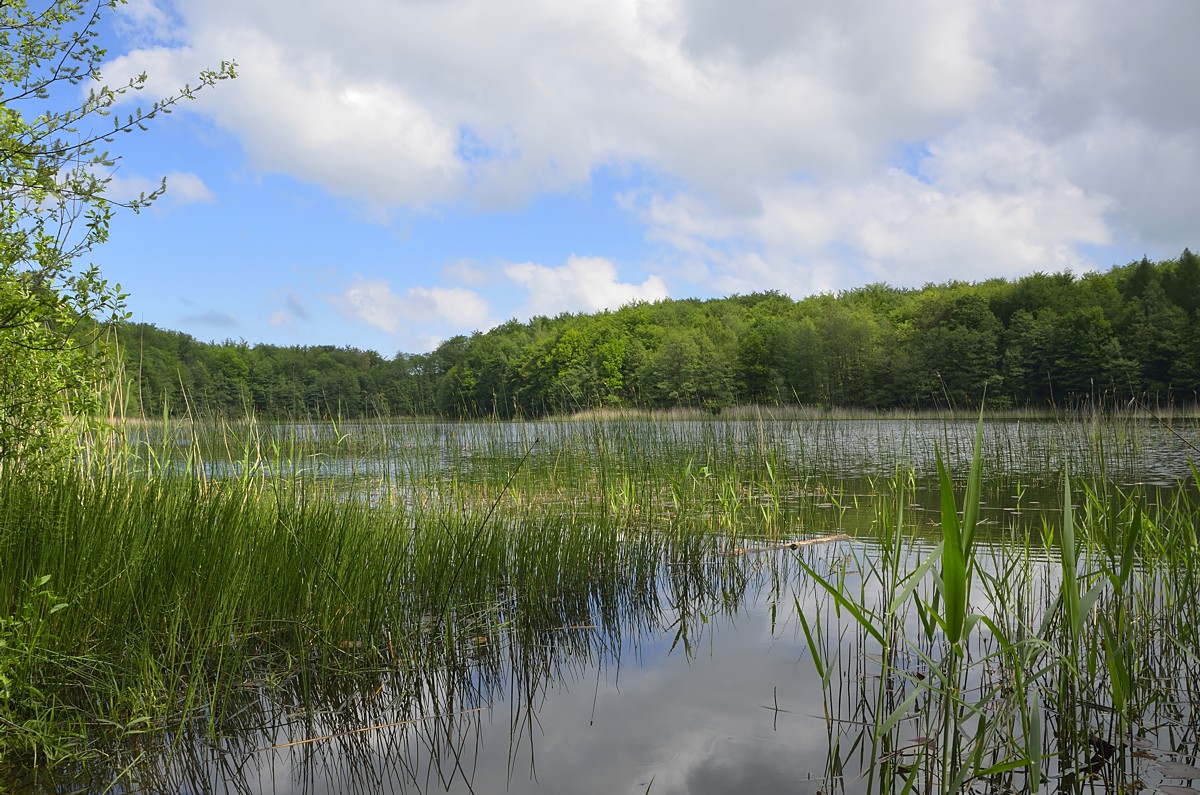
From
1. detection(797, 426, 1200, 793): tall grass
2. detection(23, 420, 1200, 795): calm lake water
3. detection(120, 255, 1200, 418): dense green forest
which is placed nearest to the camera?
detection(797, 426, 1200, 793): tall grass

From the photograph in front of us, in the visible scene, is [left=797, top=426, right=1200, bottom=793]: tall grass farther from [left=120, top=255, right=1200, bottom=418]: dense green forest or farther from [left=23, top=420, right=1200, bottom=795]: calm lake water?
[left=120, top=255, right=1200, bottom=418]: dense green forest

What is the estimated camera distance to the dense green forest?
7734 mm

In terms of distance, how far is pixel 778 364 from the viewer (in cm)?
4850

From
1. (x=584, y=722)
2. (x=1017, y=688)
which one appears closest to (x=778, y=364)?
(x=584, y=722)

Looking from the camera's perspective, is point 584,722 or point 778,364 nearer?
point 584,722

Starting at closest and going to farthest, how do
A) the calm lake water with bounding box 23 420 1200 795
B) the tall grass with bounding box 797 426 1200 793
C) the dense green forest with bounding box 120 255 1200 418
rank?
1. the tall grass with bounding box 797 426 1200 793
2. the calm lake water with bounding box 23 420 1200 795
3. the dense green forest with bounding box 120 255 1200 418

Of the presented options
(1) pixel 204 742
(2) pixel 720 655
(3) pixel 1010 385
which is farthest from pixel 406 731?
(3) pixel 1010 385

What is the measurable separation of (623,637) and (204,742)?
2.04 m

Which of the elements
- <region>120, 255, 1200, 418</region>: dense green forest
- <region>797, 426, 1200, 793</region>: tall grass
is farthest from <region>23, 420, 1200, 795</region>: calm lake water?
<region>120, 255, 1200, 418</region>: dense green forest

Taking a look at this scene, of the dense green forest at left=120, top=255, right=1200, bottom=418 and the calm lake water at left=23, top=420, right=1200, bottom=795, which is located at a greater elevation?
the dense green forest at left=120, top=255, right=1200, bottom=418

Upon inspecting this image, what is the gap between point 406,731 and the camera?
2650mm

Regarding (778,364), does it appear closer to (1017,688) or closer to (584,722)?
(584,722)

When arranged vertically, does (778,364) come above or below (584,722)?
above

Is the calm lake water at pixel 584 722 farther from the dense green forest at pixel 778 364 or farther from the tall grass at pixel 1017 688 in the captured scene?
the dense green forest at pixel 778 364
